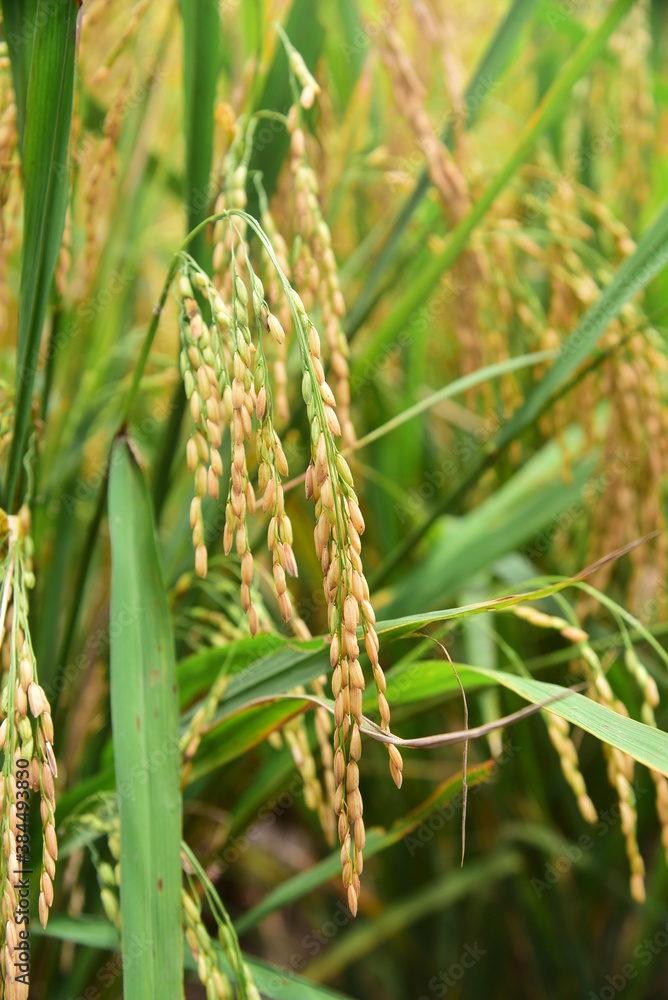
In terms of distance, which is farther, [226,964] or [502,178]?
[502,178]

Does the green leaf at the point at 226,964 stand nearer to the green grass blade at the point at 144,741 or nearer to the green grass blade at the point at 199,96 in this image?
the green grass blade at the point at 144,741

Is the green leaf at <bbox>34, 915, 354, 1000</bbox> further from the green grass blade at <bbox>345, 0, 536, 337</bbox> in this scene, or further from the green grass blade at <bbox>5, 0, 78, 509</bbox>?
the green grass blade at <bbox>345, 0, 536, 337</bbox>

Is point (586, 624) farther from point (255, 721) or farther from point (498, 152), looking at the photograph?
point (498, 152)

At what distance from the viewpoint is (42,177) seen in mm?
565

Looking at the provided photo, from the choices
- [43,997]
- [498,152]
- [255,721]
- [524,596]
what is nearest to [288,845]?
[43,997]

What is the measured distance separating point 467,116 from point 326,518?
66 centimetres

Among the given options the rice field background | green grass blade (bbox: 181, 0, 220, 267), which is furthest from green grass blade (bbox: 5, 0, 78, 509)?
green grass blade (bbox: 181, 0, 220, 267)

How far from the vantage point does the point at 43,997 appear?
2.68 ft

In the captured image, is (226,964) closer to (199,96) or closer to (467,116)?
(199,96)

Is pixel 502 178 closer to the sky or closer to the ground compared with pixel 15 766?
closer to the sky

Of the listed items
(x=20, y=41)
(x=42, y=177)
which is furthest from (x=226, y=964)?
(x=20, y=41)

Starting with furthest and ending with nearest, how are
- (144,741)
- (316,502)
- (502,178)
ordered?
1. (502,178)
2. (144,741)
3. (316,502)

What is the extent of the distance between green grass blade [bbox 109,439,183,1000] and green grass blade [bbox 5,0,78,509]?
3.4 inches

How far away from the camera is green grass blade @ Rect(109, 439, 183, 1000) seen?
1.72 feet
